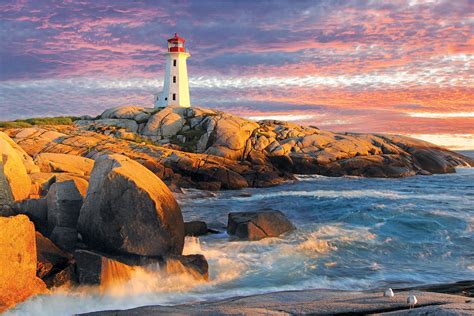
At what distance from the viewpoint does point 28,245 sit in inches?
356

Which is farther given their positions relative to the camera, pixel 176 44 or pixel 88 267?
pixel 176 44

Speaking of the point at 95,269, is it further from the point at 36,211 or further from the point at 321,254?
the point at 321,254

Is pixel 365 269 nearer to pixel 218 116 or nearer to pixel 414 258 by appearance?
pixel 414 258

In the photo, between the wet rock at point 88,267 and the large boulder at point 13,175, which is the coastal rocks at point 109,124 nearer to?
the large boulder at point 13,175

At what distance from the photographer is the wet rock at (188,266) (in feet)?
34.3

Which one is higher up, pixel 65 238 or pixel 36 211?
pixel 36 211

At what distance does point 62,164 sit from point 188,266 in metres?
15.2

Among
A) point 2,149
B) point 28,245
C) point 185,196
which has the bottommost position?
point 185,196

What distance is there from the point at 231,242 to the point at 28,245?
6.65 meters

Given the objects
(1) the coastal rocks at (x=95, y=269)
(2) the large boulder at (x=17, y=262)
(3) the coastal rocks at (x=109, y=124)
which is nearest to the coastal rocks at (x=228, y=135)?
(3) the coastal rocks at (x=109, y=124)

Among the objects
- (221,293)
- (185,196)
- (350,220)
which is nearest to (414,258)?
(350,220)

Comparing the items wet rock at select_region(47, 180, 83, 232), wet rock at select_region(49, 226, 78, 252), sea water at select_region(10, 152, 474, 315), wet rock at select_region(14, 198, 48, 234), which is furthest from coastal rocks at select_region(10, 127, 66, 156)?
wet rock at select_region(49, 226, 78, 252)

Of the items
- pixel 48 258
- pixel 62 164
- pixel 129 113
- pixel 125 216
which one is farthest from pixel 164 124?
pixel 48 258

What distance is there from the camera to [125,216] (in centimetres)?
1078
